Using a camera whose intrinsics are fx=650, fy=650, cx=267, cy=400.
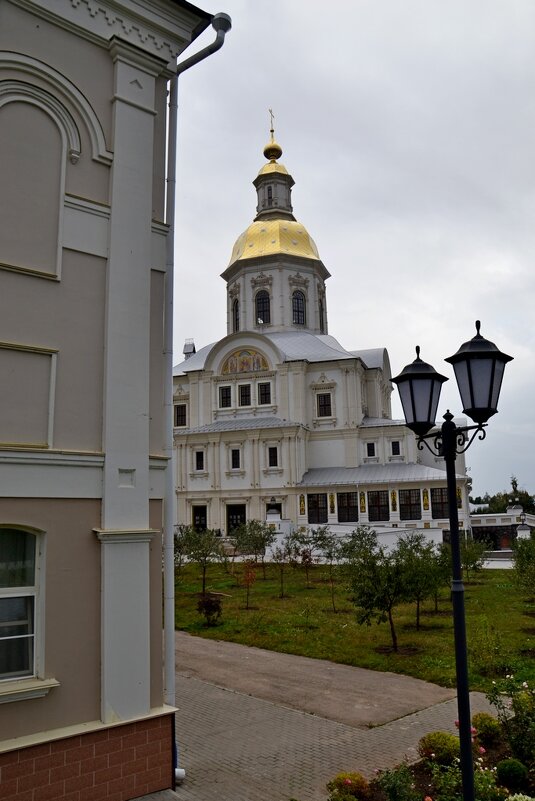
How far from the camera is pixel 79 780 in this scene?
6.12 metres

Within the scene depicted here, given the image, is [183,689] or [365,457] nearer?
[183,689]

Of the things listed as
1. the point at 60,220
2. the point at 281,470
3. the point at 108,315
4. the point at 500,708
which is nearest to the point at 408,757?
the point at 500,708

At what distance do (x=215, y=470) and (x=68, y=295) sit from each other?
115 ft

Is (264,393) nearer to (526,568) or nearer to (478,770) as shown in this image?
(526,568)

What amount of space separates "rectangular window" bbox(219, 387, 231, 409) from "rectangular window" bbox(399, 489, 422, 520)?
12.8m

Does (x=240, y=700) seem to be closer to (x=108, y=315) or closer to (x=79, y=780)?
(x=79, y=780)

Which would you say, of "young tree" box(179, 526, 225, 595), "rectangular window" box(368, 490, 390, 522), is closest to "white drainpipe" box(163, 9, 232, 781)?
"young tree" box(179, 526, 225, 595)

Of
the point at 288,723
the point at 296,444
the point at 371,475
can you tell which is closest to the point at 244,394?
the point at 296,444

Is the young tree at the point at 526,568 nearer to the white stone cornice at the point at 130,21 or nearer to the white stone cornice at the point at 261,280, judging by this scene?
the white stone cornice at the point at 130,21

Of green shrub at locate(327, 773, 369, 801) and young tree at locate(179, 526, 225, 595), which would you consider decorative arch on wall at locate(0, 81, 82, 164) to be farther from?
young tree at locate(179, 526, 225, 595)

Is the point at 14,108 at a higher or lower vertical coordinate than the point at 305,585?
higher

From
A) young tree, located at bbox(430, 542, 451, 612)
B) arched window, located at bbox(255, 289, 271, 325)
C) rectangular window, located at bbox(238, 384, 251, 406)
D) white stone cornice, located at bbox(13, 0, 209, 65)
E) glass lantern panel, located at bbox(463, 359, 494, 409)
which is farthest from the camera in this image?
arched window, located at bbox(255, 289, 271, 325)

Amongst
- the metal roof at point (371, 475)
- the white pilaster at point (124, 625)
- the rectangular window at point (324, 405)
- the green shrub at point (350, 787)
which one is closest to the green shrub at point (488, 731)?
the green shrub at point (350, 787)

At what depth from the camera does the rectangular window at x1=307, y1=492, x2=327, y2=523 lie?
3950cm
